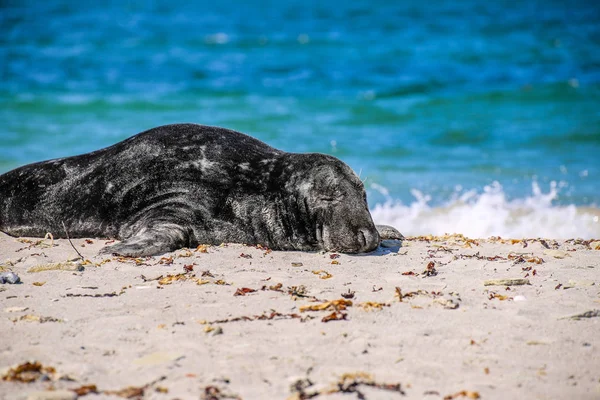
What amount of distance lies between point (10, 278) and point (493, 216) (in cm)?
631

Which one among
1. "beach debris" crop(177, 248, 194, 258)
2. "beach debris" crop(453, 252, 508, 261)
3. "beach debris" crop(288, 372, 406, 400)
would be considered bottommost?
"beach debris" crop(288, 372, 406, 400)

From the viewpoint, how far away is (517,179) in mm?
11938

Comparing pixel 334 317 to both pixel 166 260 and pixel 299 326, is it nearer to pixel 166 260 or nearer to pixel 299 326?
pixel 299 326

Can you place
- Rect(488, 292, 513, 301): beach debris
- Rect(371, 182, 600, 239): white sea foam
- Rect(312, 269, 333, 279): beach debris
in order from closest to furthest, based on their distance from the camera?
Rect(488, 292, 513, 301): beach debris < Rect(312, 269, 333, 279): beach debris < Rect(371, 182, 600, 239): white sea foam

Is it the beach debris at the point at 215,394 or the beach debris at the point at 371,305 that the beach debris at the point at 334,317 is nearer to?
the beach debris at the point at 371,305

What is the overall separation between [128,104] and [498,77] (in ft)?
34.1

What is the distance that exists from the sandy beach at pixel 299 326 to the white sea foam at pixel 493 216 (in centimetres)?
294

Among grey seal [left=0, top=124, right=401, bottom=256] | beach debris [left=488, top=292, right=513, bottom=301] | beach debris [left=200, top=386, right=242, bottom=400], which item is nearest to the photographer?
beach debris [left=200, top=386, right=242, bottom=400]

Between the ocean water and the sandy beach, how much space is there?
3.89 metres

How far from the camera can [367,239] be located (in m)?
6.02

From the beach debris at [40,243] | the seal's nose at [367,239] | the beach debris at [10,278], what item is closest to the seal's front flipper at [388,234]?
the seal's nose at [367,239]

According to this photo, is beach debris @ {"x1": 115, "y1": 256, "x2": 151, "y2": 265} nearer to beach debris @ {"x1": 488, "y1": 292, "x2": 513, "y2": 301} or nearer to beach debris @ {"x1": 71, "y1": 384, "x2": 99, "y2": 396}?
beach debris @ {"x1": 71, "y1": 384, "x2": 99, "y2": 396}

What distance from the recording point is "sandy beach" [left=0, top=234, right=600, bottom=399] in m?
3.42

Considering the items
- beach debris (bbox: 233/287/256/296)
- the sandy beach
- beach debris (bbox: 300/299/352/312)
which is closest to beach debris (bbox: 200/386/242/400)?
the sandy beach
